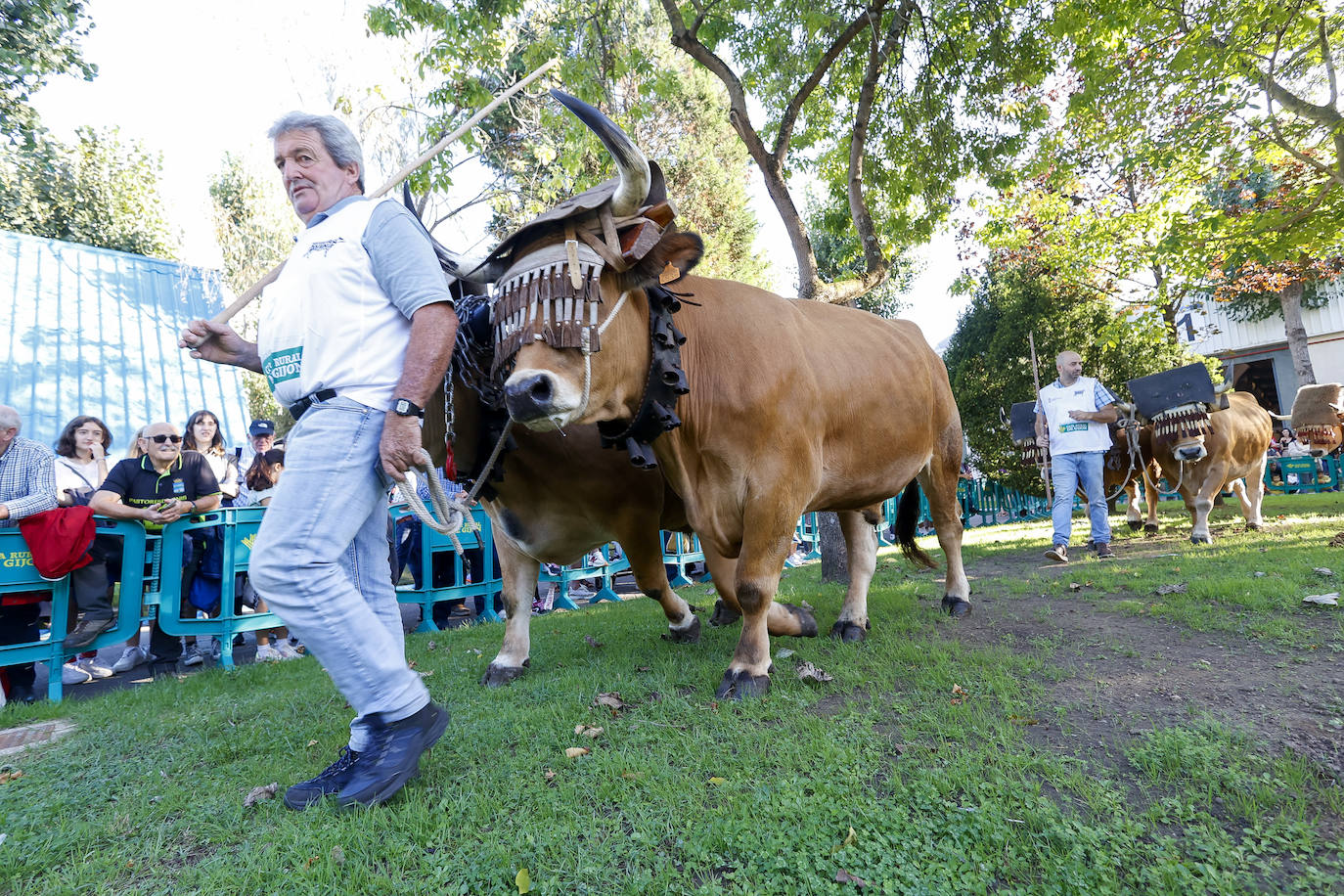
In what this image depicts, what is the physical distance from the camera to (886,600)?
5.52m

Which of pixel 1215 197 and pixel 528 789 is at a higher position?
pixel 1215 197

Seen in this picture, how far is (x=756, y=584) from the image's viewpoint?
133 inches

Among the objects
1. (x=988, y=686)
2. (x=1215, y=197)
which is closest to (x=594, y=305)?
(x=988, y=686)

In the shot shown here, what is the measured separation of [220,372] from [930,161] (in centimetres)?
1385

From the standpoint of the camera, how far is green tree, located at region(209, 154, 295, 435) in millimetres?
18484

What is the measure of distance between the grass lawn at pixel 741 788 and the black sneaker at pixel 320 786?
95 mm

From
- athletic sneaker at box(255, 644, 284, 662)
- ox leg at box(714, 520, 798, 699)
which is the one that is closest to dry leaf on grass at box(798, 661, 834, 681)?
ox leg at box(714, 520, 798, 699)

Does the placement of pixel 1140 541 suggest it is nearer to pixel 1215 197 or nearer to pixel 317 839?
pixel 317 839

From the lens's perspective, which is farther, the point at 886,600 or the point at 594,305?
the point at 886,600

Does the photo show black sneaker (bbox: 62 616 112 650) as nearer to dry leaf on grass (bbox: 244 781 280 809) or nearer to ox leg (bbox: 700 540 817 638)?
dry leaf on grass (bbox: 244 781 280 809)

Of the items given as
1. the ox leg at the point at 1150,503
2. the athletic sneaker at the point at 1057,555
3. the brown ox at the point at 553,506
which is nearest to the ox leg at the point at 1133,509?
the ox leg at the point at 1150,503

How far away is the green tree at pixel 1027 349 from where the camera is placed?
13.2 meters

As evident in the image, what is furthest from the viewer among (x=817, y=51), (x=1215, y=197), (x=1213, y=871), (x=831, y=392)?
(x=1215, y=197)

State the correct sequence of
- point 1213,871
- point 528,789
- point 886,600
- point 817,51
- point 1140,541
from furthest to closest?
point 1140,541, point 817,51, point 886,600, point 528,789, point 1213,871
